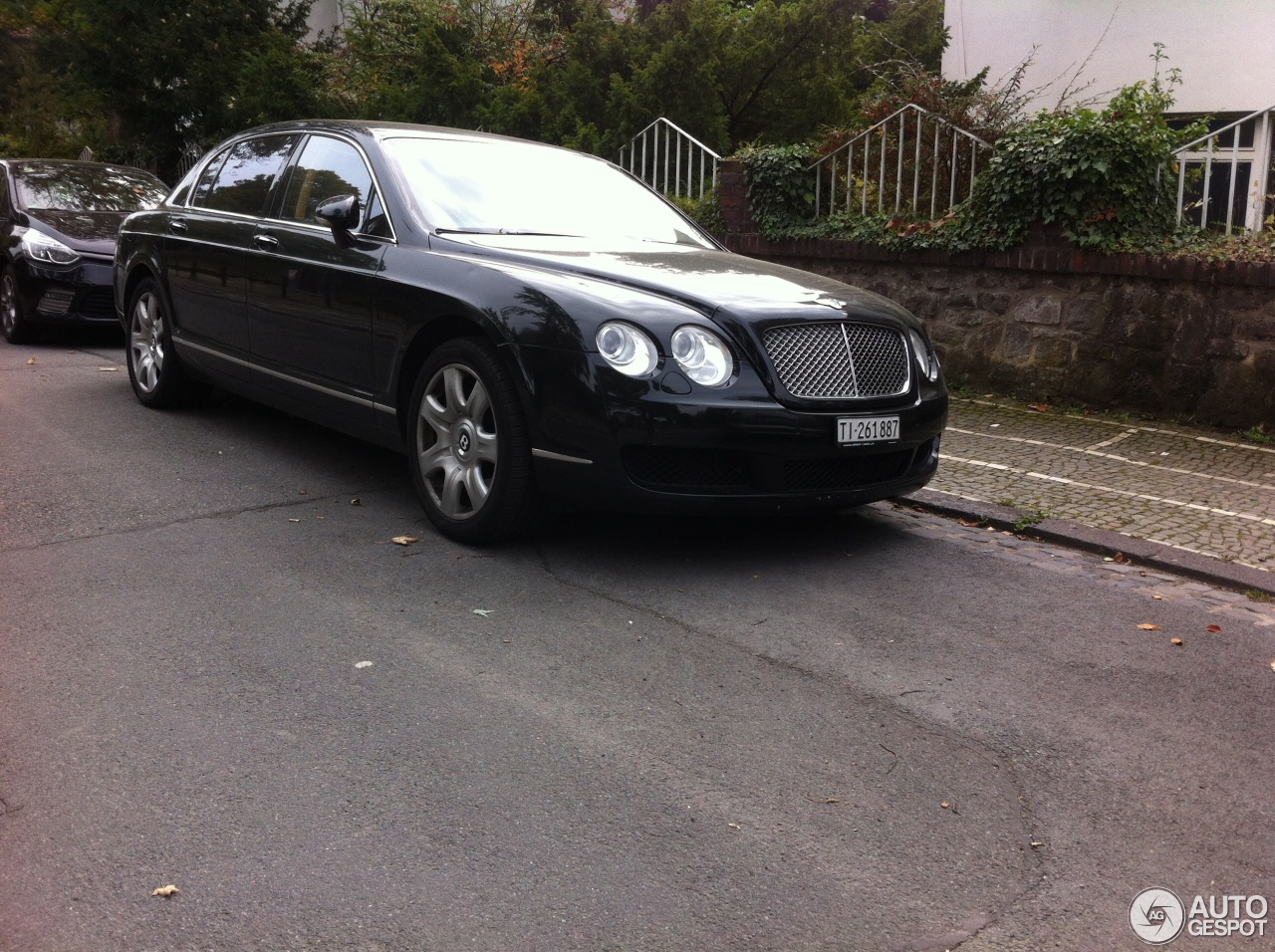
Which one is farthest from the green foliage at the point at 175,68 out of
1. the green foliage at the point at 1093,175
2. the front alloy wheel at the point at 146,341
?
the green foliage at the point at 1093,175

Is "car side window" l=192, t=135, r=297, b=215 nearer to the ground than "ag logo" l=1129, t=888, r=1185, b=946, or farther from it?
farther from it

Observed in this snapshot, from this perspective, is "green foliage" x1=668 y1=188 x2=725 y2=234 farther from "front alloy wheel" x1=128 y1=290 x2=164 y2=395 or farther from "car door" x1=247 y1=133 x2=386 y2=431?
"car door" x1=247 y1=133 x2=386 y2=431

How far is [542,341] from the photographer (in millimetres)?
5004

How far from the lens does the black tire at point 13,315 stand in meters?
11.4

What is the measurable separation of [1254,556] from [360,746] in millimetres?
4005

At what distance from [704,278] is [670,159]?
23.9 feet

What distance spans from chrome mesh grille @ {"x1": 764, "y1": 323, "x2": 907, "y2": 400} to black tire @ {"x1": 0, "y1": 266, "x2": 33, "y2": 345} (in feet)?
28.3

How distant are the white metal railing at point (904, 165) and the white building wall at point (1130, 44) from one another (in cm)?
516

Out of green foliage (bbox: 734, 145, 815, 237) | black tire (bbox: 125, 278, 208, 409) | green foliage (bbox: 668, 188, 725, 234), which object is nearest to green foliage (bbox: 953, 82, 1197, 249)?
green foliage (bbox: 734, 145, 815, 237)

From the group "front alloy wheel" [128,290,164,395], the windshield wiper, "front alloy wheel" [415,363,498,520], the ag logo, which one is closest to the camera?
the ag logo

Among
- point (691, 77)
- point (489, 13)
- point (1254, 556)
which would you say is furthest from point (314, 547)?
point (489, 13)

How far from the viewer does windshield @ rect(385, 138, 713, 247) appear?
19.7ft

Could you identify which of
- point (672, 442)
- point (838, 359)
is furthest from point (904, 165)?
point (672, 442)

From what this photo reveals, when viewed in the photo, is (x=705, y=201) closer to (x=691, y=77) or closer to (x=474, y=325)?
(x=691, y=77)
